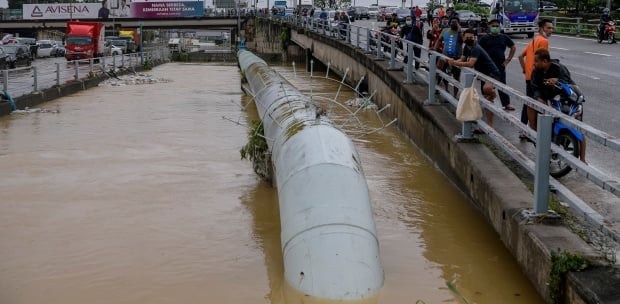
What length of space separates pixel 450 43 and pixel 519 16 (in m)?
31.0

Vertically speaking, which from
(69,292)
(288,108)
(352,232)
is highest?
(288,108)

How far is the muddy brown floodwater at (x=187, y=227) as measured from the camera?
8.27m

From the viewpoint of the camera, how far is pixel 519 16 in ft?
148

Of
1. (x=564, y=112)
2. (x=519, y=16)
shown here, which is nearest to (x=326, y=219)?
(x=564, y=112)

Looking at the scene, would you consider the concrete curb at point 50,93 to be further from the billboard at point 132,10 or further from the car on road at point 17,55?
the billboard at point 132,10

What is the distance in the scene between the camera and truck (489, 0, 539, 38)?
44.9 meters

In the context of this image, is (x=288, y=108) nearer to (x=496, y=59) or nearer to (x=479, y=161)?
(x=479, y=161)

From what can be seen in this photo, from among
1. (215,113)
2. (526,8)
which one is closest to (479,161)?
(215,113)

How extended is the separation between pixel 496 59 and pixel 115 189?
6.44 metres

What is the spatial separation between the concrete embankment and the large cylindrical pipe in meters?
1.37

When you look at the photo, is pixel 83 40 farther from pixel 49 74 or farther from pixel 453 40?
pixel 453 40

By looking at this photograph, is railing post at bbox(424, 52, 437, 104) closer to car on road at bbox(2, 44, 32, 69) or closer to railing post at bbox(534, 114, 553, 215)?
railing post at bbox(534, 114, 553, 215)

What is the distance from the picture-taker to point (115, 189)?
506 inches

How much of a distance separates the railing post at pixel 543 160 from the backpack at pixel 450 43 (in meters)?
8.21
